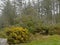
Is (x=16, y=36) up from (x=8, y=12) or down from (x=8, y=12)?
down

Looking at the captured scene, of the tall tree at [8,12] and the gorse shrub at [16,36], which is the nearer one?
the gorse shrub at [16,36]

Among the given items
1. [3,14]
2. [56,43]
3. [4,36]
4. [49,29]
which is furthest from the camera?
[3,14]

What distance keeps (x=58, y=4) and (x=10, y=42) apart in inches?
763

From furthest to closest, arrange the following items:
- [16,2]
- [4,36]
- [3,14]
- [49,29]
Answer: [16,2] → [3,14] → [49,29] → [4,36]

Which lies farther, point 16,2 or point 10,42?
point 16,2

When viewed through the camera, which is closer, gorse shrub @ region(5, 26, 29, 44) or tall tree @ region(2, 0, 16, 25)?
gorse shrub @ region(5, 26, 29, 44)

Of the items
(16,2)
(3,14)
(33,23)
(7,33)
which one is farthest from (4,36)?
(16,2)

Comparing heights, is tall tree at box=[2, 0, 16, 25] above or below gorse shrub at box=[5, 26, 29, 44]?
above

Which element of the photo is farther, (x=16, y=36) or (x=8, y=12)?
(x=8, y=12)

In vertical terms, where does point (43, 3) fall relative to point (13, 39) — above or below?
above

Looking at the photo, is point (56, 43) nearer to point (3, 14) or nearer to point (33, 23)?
point (33, 23)

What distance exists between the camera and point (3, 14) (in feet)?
84.8

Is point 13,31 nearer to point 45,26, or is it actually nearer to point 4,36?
point 4,36

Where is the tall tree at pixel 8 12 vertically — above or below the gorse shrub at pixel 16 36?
above
